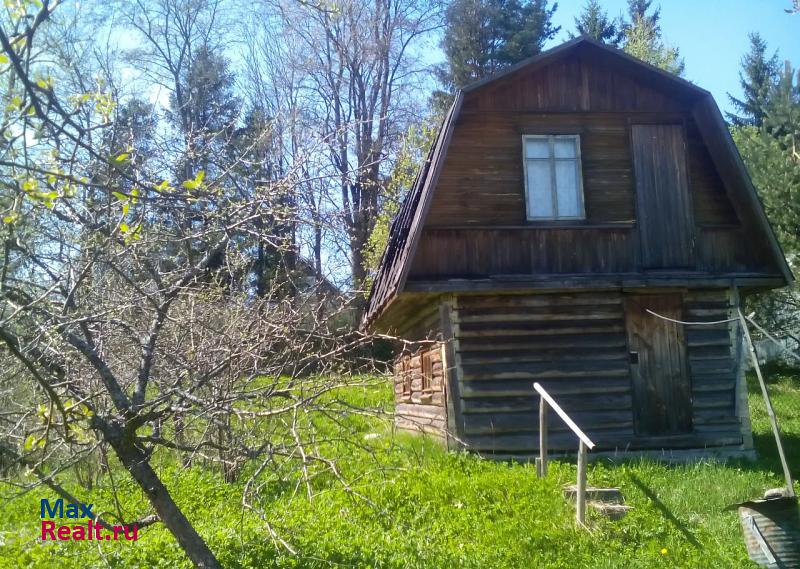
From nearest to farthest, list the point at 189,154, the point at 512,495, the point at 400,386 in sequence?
1. the point at 189,154
2. the point at 512,495
3. the point at 400,386

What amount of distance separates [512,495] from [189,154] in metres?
4.89

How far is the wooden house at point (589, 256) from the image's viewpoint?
35.4 feet

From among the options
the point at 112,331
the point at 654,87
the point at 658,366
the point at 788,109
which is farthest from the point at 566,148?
the point at 788,109

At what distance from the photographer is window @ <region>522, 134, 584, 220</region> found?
1128cm

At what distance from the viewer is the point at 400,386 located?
15.9 meters

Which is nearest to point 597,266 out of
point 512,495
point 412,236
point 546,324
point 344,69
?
point 546,324

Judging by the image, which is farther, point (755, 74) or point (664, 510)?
point (755, 74)

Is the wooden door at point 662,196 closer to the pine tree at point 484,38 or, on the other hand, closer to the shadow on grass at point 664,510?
the shadow on grass at point 664,510

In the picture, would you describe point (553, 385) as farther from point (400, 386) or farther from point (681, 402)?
point (400, 386)

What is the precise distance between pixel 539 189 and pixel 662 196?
191 cm

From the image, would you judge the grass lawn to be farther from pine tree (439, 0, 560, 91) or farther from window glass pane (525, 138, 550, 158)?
Answer: pine tree (439, 0, 560, 91)

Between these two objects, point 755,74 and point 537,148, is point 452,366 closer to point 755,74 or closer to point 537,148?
point 537,148

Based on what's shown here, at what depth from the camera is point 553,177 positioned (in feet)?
37.2

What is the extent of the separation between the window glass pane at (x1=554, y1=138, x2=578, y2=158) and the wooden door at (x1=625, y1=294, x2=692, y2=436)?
2361 millimetres
